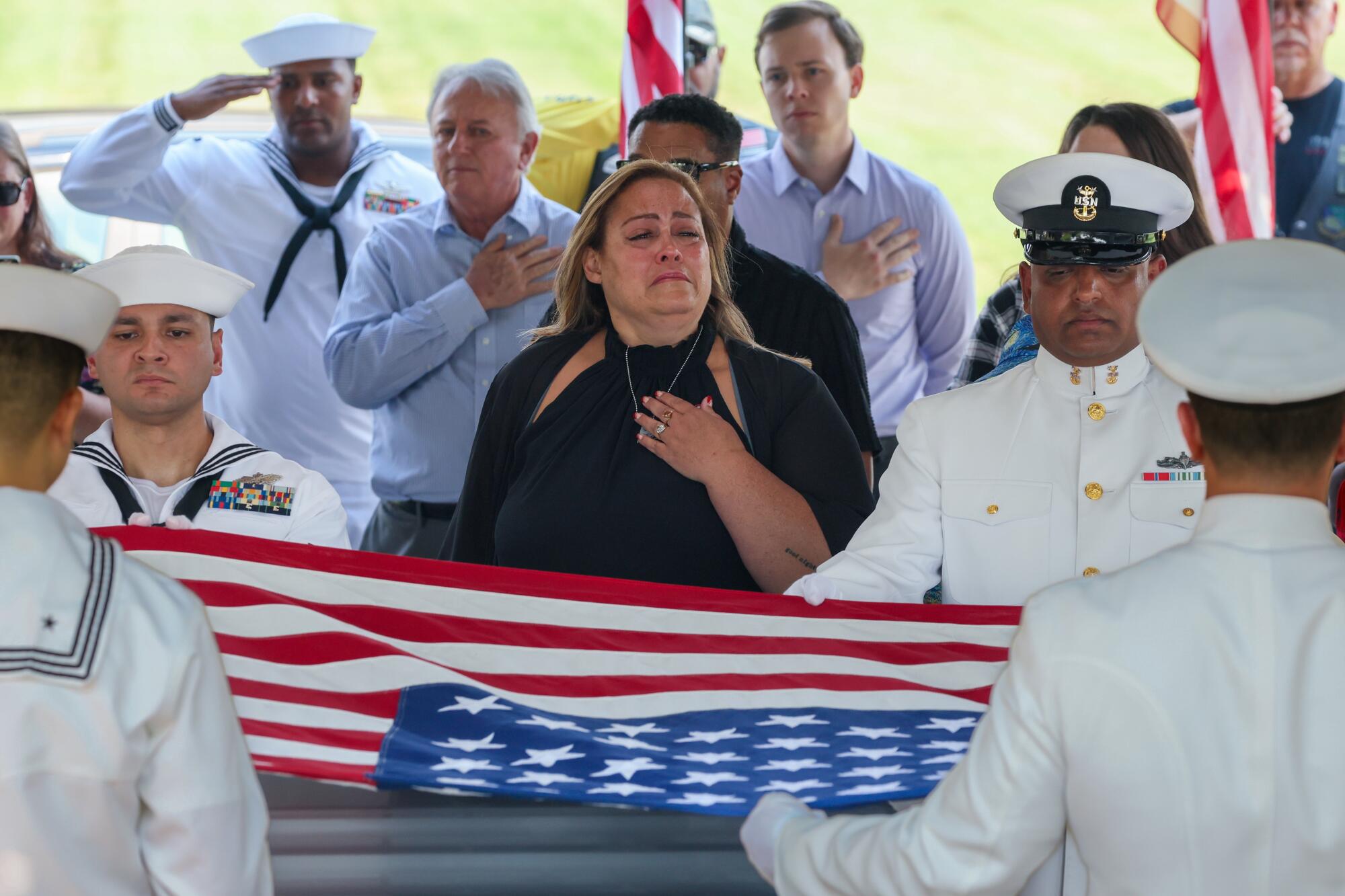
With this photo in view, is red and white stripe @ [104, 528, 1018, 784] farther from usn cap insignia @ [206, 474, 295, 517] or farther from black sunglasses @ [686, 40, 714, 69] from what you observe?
black sunglasses @ [686, 40, 714, 69]

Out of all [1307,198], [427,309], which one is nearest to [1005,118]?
[1307,198]

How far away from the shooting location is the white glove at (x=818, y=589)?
2.87 metres

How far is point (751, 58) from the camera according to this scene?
61.3 feet

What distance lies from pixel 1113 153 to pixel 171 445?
88.4 inches

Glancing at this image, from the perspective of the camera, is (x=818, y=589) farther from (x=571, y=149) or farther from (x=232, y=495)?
(x=571, y=149)

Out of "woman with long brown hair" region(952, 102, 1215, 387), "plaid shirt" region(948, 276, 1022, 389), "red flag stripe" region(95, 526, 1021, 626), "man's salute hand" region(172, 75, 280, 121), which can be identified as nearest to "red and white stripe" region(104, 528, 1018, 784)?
"red flag stripe" region(95, 526, 1021, 626)

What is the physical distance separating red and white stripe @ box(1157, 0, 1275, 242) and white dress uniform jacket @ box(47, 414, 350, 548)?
9.69ft

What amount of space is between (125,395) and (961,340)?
2785mm

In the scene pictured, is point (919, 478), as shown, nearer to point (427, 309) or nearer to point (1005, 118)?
point (427, 309)

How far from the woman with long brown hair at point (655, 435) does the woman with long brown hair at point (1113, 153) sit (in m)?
0.59

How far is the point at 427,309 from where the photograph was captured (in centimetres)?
452

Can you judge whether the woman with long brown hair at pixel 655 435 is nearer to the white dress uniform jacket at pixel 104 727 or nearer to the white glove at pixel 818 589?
the white glove at pixel 818 589

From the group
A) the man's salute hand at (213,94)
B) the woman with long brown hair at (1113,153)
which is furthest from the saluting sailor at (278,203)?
the woman with long brown hair at (1113,153)

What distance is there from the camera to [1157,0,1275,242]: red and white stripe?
4.84 metres
